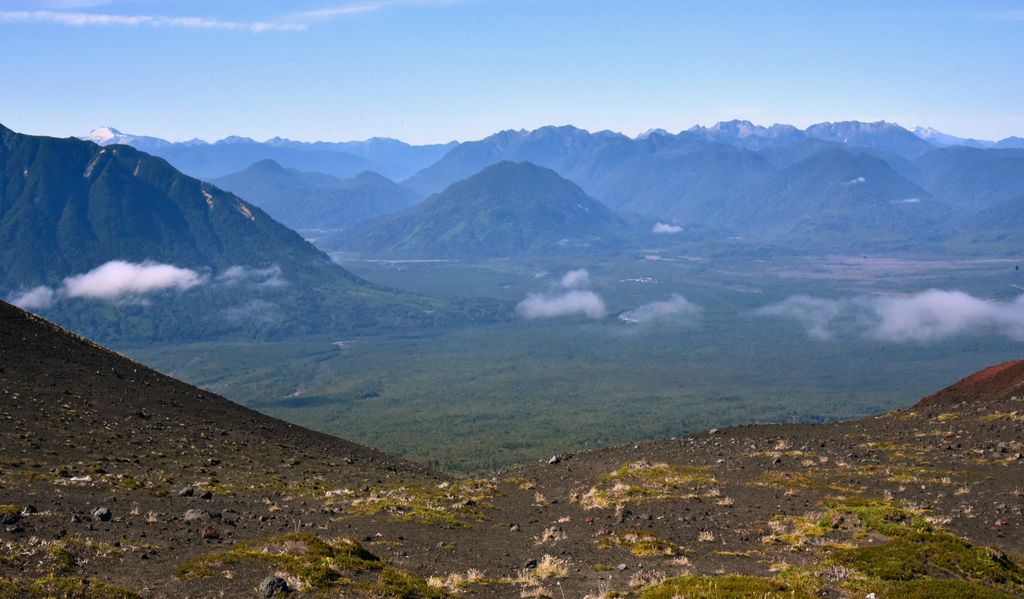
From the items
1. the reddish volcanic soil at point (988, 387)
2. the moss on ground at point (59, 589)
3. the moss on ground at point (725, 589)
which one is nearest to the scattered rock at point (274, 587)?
the moss on ground at point (59, 589)

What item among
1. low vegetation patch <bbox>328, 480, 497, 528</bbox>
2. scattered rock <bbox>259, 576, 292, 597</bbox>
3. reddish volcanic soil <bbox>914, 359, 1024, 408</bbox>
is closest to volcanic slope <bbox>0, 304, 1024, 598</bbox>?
scattered rock <bbox>259, 576, 292, 597</bbox>

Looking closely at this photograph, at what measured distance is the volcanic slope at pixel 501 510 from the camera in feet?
59.6

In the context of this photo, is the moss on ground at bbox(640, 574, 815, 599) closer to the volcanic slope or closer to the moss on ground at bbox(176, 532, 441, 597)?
the volcanic slope

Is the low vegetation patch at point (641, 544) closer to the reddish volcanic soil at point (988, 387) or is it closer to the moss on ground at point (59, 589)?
the moss on ground at point (59, 589)

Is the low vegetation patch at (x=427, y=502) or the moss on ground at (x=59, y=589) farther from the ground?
the moss on ground at (x=59, y=589)

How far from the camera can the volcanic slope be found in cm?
1816

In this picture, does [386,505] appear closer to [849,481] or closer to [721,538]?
[721,538]

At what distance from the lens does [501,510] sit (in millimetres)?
30266

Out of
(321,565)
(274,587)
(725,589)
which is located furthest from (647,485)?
(274,587)

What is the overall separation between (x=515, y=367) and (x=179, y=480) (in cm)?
15602

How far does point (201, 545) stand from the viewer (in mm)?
21328

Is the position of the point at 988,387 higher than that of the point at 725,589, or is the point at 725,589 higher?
the point at 725,589

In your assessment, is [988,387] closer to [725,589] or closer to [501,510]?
[501,510]

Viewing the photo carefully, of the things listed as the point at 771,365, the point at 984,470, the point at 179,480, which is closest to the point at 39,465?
the point at 179,480
